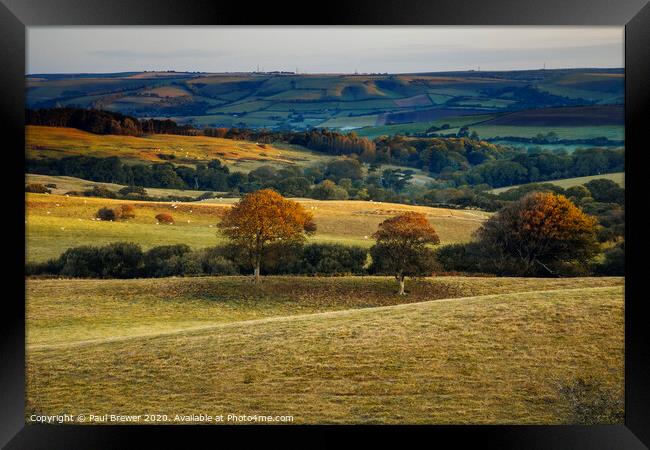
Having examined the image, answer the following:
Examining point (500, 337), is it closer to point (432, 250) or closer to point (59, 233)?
point (432, 250)

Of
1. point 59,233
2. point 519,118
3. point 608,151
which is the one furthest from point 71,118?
point 608,151

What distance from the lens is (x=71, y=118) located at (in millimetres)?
9711

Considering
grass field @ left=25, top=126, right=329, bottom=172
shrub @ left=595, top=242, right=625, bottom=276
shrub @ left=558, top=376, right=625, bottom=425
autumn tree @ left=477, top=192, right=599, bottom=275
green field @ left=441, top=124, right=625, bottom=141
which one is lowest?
shrub @ left=558, top=376, right=625, bottom=425

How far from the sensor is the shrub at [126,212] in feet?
33.5

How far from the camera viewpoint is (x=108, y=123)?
9930 millimetres

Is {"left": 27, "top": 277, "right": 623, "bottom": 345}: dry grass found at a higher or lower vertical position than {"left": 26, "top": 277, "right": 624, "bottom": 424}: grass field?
higher

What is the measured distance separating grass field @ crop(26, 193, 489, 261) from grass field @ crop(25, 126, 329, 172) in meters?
0.57

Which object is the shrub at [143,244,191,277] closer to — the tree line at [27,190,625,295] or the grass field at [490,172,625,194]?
the tree line at [27,190,625,295]

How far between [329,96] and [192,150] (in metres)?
1.96

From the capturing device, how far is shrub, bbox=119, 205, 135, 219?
10.2 m

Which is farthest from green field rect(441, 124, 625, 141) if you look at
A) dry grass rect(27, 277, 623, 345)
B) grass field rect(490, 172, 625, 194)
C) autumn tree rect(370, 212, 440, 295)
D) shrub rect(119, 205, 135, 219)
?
shrub rect(119, 205, 135, 219)

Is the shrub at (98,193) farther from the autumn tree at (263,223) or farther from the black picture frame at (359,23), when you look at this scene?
the black picture frame at (359,23)

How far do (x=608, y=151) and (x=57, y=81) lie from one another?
22.3ft

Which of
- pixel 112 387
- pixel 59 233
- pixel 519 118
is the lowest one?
pixel 112 387
